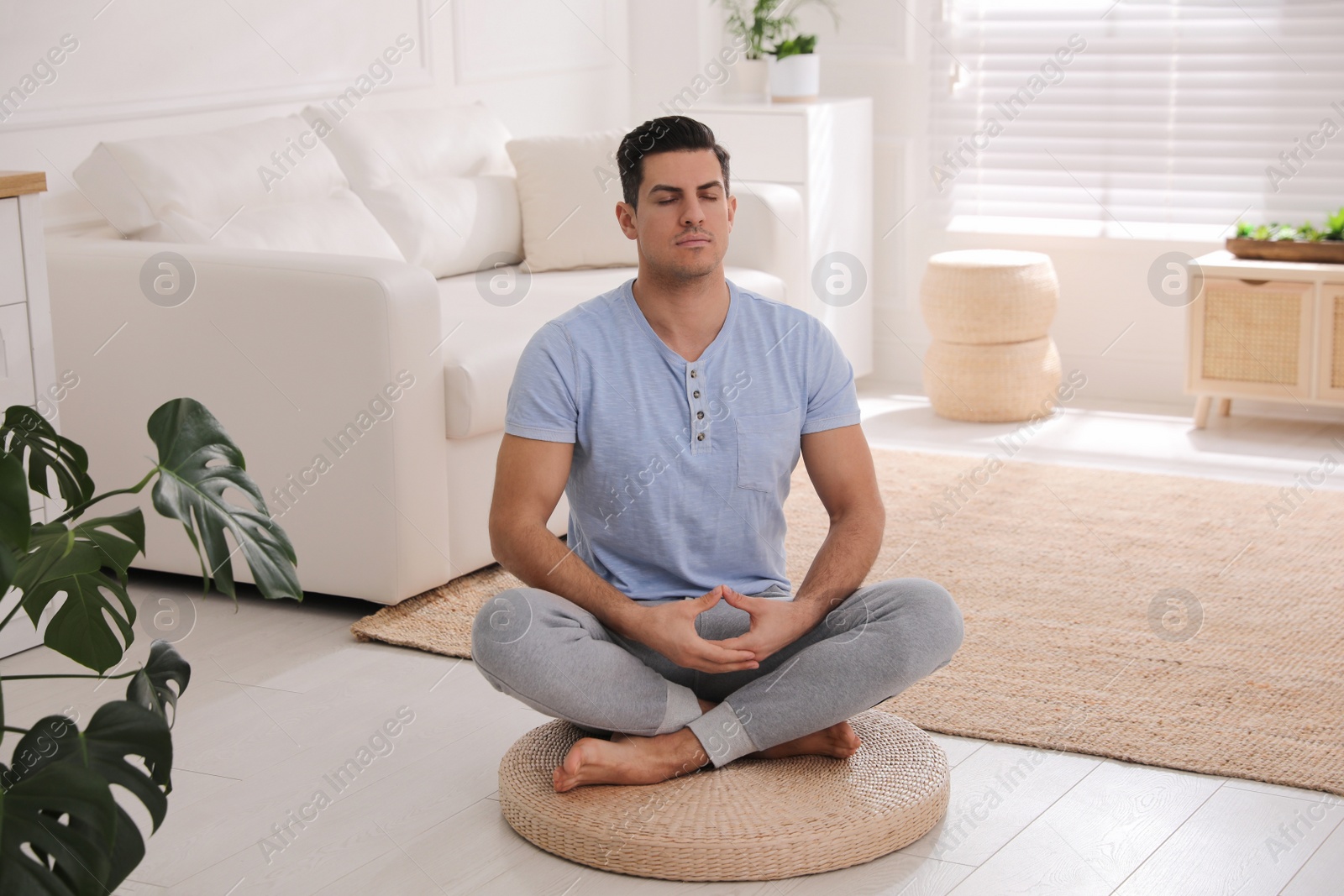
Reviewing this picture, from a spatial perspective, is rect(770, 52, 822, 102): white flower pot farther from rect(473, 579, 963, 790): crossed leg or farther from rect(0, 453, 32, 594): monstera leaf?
rect(0, 453, 32, 594): monstera leaf

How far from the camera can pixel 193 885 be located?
1.87 meters

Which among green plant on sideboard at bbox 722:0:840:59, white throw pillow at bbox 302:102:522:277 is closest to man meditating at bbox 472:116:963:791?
white throw pillow at bbox 302:102:522:277

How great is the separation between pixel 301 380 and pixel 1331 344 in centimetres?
274

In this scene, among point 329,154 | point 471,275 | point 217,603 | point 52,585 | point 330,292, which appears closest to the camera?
point 52,585

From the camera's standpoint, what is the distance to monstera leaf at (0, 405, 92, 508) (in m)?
1.42

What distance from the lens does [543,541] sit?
6.56 feet

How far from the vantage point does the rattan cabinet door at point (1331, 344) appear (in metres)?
4.01

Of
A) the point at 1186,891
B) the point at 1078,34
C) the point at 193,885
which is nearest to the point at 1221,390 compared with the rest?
the point at 1078,34

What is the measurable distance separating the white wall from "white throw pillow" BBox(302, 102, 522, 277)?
207 millimetres

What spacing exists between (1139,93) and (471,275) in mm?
2177

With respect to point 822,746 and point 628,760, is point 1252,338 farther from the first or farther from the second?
point 628,760

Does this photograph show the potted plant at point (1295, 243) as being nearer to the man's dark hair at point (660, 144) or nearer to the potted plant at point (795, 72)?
the potted plant at point (795, 72)

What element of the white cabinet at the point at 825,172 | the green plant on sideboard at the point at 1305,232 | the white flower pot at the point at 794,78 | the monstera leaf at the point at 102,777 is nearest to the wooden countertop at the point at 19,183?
the monstera leaf at the point at 102,777

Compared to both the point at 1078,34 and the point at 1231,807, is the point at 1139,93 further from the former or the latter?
the point at 1231,807
